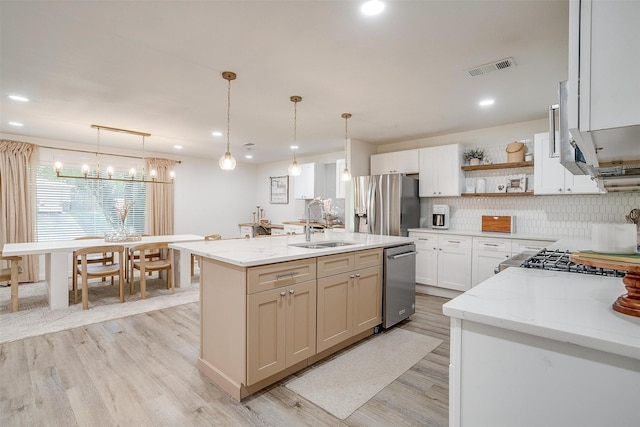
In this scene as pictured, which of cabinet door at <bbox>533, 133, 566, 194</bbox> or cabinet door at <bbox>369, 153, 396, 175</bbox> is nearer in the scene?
cabinet door at <bbox>533, 133, 566, 194</bbox>

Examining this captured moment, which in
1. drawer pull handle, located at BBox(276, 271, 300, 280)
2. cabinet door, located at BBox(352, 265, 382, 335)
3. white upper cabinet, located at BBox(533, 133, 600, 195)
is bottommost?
cabinet door, located at BBox(352, 265, 382, 335)

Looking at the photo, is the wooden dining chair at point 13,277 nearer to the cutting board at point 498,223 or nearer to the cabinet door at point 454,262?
the cabinet door at point 454,262

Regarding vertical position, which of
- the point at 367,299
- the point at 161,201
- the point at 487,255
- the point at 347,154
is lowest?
the point at 367,299

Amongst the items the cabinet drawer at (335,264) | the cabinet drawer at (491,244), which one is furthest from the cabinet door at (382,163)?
the cabinet drawer at (335,264)

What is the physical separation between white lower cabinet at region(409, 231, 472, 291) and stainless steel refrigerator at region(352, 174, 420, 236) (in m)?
0.32

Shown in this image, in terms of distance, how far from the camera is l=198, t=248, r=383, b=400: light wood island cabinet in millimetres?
2074

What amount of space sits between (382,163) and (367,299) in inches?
118

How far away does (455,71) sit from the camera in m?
2.76

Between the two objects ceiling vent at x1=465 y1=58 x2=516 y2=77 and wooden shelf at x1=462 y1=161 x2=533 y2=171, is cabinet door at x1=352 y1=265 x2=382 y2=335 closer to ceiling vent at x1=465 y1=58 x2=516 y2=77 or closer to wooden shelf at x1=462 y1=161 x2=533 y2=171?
ceiling vent at x1=465 y1=58 x2=516 y2=77

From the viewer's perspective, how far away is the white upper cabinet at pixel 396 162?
5.07m

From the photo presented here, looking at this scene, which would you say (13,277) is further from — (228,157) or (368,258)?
(368,258)

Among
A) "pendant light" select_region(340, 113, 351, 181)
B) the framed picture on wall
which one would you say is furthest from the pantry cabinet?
the framed picture on wall

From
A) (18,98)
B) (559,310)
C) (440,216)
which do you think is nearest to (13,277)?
(18,98)

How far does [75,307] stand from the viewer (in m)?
3.96
